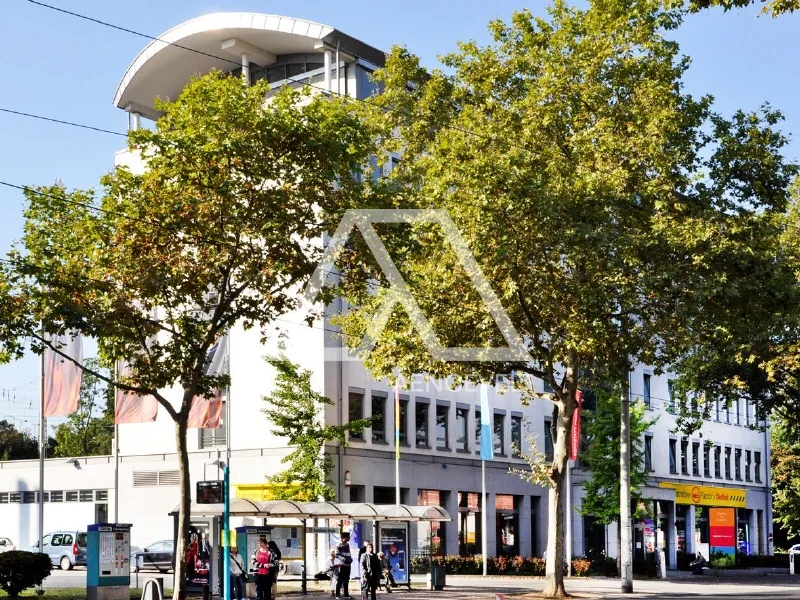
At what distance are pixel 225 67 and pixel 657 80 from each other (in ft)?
93.4

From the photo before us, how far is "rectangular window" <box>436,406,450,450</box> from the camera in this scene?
195ft

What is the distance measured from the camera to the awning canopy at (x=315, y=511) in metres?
34.0

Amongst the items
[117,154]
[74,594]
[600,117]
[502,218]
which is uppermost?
[117,154]

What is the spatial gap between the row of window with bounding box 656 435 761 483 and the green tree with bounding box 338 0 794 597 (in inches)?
1626

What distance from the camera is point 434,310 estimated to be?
1361 inches

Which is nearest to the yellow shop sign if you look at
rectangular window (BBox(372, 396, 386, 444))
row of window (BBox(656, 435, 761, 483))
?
row of window (BBox(656, 435, 761, 483))

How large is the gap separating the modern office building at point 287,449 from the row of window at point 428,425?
70 mm

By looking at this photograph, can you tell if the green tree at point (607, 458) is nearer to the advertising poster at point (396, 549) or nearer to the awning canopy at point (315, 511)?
the awning canopy at point (315, 511)

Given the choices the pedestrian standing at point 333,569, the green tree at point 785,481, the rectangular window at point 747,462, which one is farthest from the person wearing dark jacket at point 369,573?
the green tree at point 785,481

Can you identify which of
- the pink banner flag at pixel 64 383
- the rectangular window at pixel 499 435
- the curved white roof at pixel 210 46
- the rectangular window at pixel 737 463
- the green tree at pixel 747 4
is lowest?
the rectangular window at pixel 737 463

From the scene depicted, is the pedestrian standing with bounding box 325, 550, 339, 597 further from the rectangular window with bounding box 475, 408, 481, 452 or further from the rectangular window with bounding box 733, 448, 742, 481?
the rectangular window with bounding box 733, 448, 742, 481

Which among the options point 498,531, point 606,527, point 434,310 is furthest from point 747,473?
point 434,310

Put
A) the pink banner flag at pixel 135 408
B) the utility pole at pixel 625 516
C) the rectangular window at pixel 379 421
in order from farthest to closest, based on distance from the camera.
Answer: the rectangular window at pixel 379 421 < the pink banner flag at pixel 135 408 < the utility pole at pixel 625 516

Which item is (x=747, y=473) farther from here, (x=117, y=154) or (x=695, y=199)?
(x=695, y=199)
